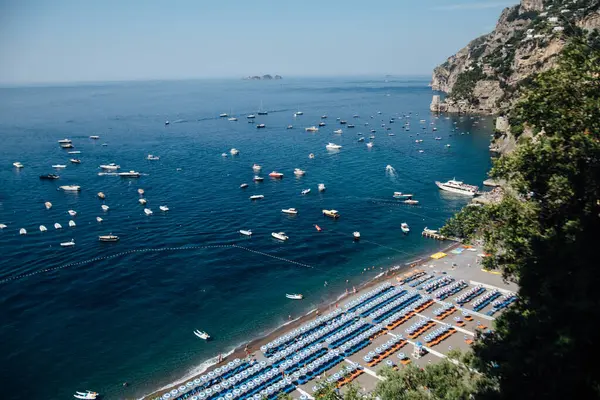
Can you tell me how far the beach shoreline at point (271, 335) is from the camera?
128 feet

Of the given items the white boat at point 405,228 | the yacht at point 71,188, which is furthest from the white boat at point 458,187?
the yacht at point 71,188

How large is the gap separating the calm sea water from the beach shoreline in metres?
1.00

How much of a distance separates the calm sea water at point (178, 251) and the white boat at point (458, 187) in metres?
2.97

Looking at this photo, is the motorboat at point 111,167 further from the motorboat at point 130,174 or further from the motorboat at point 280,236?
the motorboat at point 280,236

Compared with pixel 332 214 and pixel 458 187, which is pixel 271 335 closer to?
pixel 332 214

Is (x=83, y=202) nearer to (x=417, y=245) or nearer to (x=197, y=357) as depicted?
(x=197, y=357)

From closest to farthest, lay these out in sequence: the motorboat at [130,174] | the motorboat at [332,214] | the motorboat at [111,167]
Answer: the motorboat at [332,214]
the motorboat at [130,174]
the motorboat at [111,167]

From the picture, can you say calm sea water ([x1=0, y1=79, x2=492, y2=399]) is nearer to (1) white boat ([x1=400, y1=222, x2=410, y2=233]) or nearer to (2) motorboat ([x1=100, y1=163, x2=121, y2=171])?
(1) white boat ([x1=400, y1=222, x2=410, y2=233])

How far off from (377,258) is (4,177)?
96.3 metres

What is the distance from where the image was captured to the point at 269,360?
40.3 m

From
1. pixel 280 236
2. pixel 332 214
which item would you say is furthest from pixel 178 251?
pixel 332 214

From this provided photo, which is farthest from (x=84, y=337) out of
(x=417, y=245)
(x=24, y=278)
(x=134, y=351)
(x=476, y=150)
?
(x=476, y=150)

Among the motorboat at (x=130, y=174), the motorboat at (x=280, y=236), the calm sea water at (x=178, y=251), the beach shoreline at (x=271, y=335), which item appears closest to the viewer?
the beach shoreline at (x=271, y=335)

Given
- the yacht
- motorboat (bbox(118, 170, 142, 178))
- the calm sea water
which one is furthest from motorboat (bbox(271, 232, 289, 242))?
the yacht
